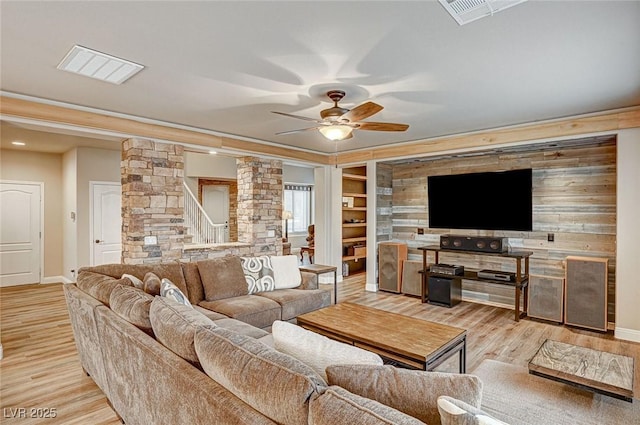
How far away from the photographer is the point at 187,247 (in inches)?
198

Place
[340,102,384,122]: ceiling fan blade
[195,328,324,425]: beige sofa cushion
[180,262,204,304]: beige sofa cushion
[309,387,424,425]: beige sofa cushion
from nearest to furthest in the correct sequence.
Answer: [309,387,424,425]: beige sofa cushion
[195,328,324,425]: beige sofa cushion
[340,102,384,122]: ceiling fan blade
[180,262,204,304]: beige sofa cushion

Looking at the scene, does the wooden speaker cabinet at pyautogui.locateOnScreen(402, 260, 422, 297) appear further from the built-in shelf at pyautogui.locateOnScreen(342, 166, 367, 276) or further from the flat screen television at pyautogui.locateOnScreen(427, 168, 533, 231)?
the built-in shelf at pyautogui.locateOnScreen(342, 166, 367, 276)

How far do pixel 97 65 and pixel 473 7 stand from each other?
2.75 m

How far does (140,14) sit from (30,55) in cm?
122

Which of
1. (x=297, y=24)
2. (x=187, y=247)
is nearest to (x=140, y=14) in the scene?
(x=297, y=24)

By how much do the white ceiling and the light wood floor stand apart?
2.58 metres

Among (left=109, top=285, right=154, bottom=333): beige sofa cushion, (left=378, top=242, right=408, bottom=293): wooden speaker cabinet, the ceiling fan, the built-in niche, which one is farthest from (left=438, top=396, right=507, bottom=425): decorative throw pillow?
the built-in niche

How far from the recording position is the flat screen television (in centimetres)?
483

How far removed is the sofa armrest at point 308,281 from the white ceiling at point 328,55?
2.01m

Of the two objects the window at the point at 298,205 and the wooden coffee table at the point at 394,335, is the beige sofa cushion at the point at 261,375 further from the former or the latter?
the window at the point at 298,205

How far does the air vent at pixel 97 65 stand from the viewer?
2571 mm

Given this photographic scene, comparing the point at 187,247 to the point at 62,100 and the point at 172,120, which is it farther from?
the point at 62,100

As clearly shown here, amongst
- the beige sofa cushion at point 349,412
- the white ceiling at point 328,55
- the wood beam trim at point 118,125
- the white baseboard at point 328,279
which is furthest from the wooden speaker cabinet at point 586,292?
the wood beam trim at point 118,125

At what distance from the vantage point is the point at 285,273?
13.9 feet
